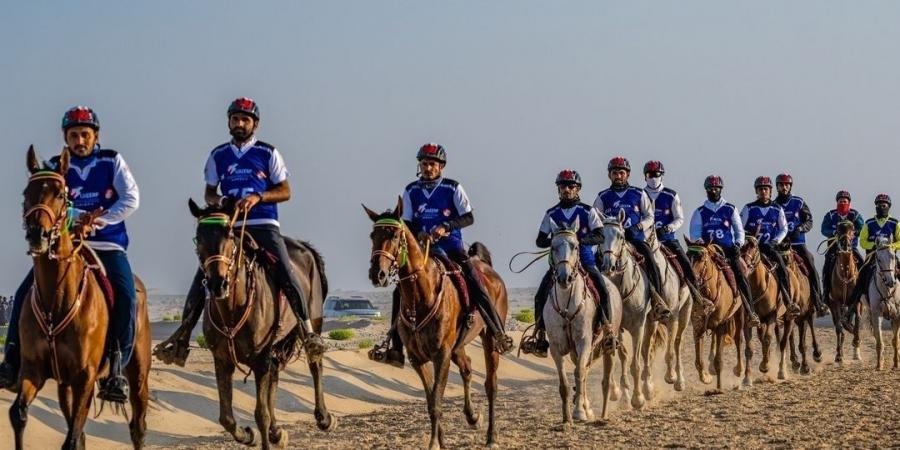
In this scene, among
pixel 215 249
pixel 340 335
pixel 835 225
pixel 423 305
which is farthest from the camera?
pixel 340 335

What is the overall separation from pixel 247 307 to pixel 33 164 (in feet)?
8.91

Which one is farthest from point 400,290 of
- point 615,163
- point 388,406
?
point 388,406

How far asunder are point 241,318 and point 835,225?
19254mm

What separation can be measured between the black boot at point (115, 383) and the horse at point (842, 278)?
18.8 metres

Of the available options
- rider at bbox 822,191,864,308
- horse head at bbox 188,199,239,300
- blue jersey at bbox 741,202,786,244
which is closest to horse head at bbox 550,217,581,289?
horse head at bbox 188,199,239,300

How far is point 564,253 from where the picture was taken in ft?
51.8

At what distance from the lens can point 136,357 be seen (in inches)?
463

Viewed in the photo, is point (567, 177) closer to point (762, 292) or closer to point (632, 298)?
point (632, 298)

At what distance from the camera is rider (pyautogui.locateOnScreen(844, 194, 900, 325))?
1016 inches

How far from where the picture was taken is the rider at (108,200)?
11.0 meters

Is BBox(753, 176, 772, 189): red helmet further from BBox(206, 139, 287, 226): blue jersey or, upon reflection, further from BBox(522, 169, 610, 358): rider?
BBox(206, 139, 287, 226): blue jersey

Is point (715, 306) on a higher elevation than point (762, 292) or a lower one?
lower

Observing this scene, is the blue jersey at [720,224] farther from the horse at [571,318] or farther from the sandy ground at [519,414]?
the horse at [571,318]

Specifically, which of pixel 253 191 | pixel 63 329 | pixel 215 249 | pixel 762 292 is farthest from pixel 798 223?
pixel 63 329
